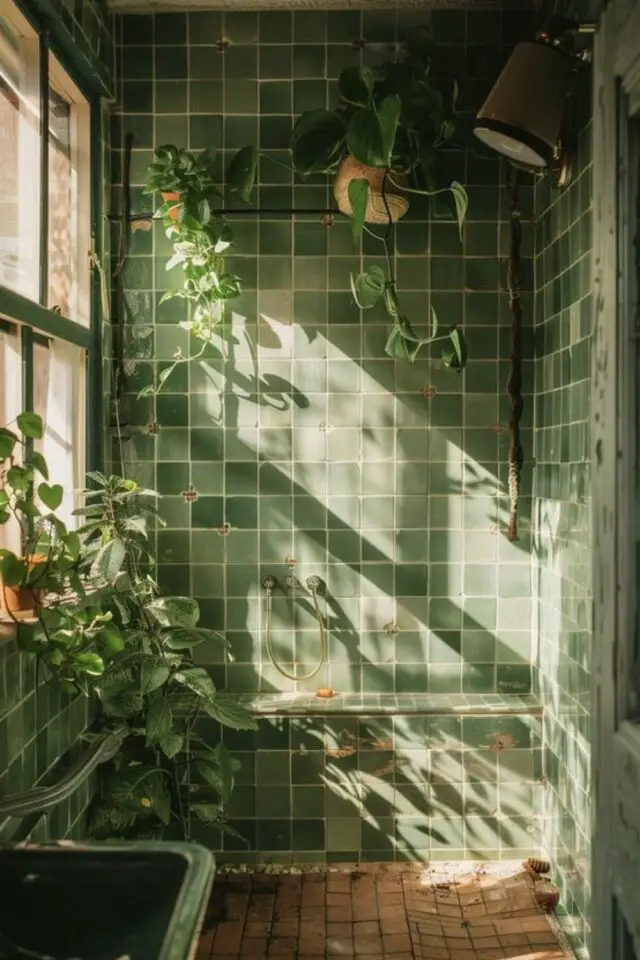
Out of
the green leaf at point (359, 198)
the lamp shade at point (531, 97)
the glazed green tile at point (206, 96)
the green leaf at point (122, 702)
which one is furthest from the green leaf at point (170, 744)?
the glazed green tile at point (206, 96)

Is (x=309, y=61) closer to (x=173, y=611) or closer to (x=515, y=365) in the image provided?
(x=515, y=365)

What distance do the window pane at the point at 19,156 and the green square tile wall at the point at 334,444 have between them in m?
0.74

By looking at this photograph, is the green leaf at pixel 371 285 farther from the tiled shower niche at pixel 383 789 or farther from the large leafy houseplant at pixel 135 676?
the tiled shower niche at pixel 383 789

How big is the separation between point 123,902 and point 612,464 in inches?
52.5

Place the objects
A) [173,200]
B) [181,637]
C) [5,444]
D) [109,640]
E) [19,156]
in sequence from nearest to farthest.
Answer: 1. [5,444]
2. [109,640]
3. [19,156]
4. [181,637]
5. [173,200]

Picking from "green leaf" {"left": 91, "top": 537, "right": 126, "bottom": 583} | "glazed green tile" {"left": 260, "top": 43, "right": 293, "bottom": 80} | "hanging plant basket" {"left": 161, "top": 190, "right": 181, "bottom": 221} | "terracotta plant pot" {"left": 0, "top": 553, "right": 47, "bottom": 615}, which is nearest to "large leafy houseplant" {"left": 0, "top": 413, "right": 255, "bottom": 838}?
"green leaf" {"left": 91, "top": 537, "right": 126, "bottom": 583}

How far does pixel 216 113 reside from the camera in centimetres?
345

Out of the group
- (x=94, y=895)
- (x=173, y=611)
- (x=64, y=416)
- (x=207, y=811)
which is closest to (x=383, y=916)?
(x=207, y=811)

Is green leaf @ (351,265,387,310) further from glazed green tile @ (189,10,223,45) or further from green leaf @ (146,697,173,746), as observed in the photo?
green leaf @ (146,697,173,746)

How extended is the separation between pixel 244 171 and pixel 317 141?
284 mm

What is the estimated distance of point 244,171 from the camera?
325 cm

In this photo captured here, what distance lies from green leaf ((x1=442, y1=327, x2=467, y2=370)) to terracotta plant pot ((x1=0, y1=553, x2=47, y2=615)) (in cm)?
160

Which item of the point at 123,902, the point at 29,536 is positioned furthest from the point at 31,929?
the point at 29,536

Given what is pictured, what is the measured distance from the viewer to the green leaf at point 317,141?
3.13m
